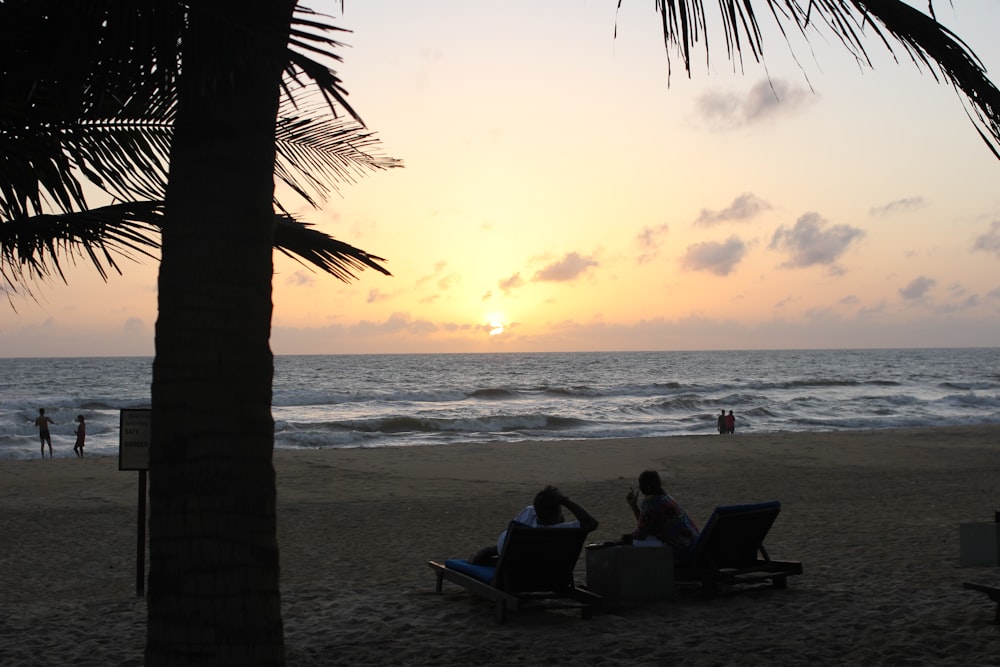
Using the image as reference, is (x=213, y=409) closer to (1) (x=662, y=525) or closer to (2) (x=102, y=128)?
(2) (x=102, y=128)

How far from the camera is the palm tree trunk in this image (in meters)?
2.72

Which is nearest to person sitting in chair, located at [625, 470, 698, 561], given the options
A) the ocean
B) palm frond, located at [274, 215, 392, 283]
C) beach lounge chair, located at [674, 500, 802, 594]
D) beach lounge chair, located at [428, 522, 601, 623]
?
beach lounge chair, located at [674, 500, 802, 594]

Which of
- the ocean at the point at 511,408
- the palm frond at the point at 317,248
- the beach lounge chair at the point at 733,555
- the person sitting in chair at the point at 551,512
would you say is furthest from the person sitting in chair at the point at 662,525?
the ocean at the point at 511,408

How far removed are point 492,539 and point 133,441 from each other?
476 cm

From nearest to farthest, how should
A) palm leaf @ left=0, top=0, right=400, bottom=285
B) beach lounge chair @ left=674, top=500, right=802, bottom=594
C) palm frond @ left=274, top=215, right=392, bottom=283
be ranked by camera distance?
palm leaf @ left=0, top=0, right=400, bottom=285 < palm frond @ left=274, top=215, right=392, bottom=283 < beach lounge chair @ left=674, top=500, right=802, bottom=594

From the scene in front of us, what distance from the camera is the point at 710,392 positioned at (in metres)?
61.1

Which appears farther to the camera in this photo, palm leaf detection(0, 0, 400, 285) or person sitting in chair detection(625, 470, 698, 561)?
person sitting in chair detection(625, 470, 698, 561)

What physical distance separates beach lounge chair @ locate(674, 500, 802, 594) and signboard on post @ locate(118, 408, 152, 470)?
4012 mm

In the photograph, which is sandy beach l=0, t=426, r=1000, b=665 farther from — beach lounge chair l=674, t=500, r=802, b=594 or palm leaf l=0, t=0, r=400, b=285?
palm leaf l=0, t=0, r=400, b=285

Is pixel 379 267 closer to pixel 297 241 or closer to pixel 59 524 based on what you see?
pixel 297 241

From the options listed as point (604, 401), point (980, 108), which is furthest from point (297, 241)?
point (604, 401)

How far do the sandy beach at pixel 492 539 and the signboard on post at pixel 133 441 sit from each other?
108 cm

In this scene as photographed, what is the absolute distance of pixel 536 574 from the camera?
21.0ft

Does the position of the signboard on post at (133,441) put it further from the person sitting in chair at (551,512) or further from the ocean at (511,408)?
the ocean at (511,408)
